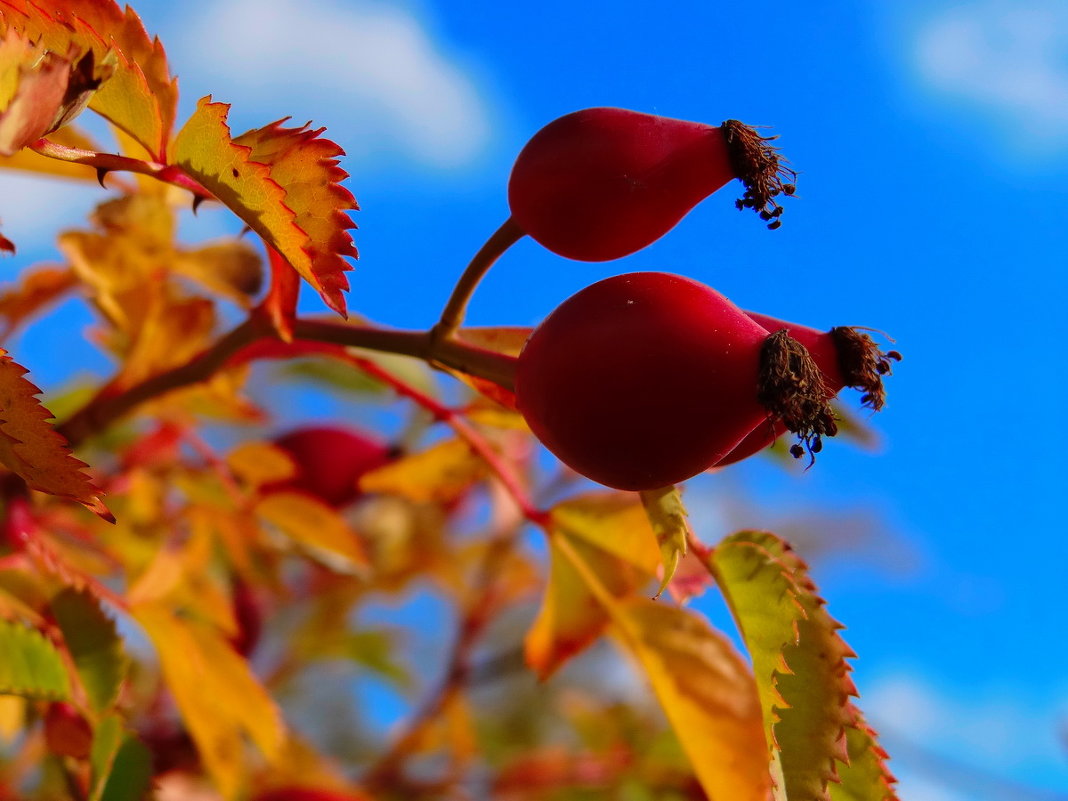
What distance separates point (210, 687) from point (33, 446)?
0.51 metres

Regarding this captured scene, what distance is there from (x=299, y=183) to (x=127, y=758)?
1.71 feet

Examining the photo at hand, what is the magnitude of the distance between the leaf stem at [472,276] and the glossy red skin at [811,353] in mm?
179

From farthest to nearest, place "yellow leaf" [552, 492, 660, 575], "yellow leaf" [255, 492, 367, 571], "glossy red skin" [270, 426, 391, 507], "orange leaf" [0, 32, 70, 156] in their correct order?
"glossy red skin" [270, 426, 391, 507] → "yellow leaf" [255, 492, 367, 571] → "yellow leaf" [552, 492, 660, 575] → "orange leaf" [0, 32, 70, 156]

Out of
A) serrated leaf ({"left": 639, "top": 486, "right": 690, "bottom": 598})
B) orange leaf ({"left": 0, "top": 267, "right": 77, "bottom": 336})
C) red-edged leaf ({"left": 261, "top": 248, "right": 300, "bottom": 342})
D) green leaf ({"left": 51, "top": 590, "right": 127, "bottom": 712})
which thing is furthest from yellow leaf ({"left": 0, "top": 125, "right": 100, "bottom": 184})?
serrated leaf ({"left": 639, "top": 486, "right": 690, "bottom": 598})

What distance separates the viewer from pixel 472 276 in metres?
0.74

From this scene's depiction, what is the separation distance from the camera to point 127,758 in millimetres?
839

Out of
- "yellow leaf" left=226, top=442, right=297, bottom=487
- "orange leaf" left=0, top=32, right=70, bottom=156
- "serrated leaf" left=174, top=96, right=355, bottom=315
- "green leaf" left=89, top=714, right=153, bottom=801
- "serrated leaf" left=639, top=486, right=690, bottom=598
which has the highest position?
"yellow leaf" left=226, top=442, right=297, bottom=487

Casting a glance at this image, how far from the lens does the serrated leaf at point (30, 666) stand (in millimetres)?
765

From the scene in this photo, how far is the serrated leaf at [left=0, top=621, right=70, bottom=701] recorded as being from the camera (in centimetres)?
76

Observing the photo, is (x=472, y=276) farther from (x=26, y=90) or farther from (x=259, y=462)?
(x=259, y=462)

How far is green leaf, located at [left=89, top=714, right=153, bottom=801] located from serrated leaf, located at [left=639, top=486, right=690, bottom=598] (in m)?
0.46

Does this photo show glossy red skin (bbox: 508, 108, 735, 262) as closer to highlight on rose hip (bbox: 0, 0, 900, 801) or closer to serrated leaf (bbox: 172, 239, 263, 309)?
highlight on rose hip (bbox: 0, 0, 900, 801)

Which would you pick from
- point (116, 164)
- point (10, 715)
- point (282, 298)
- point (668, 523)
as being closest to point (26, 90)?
point (116, 164)

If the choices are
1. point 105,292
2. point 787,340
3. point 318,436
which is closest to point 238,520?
point 318,436
